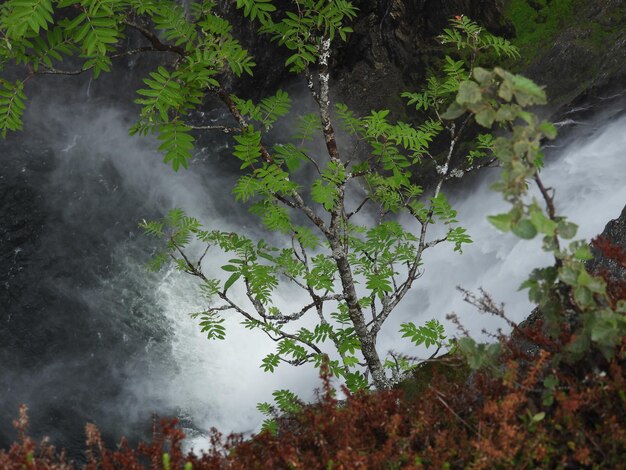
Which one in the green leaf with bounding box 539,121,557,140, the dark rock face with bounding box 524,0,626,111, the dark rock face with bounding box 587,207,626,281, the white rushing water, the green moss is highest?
the green moss

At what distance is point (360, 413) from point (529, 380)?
0.63 meters

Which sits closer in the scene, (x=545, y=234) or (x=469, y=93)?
(x=545, y=234)

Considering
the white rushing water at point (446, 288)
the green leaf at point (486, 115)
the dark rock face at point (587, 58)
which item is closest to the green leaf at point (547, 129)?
the green leaf at point (486, 115)

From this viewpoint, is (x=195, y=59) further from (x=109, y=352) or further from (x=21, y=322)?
(x=21, y=322)

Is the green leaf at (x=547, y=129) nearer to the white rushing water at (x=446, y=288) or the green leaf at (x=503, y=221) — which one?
the green leaf at (x=503, y=221)

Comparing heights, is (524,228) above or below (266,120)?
below

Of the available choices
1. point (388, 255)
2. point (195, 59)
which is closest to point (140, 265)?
point (388, 255)

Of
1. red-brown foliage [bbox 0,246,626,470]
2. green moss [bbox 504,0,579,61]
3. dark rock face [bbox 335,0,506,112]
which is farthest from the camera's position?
dark rock face [bbox 335,0,506,112]

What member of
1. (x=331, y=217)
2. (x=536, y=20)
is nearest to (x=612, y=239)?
(x=331, y=217)

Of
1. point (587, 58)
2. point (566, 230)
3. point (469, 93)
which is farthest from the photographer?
point (587, 58)

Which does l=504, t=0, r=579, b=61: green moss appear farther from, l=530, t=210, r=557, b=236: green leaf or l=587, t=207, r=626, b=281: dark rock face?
l=530, t=210, r=557, b=236: green leaf

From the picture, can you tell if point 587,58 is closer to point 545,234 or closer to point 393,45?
point 393,45

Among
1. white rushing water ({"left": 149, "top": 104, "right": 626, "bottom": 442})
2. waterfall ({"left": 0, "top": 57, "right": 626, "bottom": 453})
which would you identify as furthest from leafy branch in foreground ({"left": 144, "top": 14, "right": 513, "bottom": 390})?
white rushing water ({"left": 149, "top": 104, "right": 626, "bottom": 442})

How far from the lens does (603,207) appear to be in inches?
382
